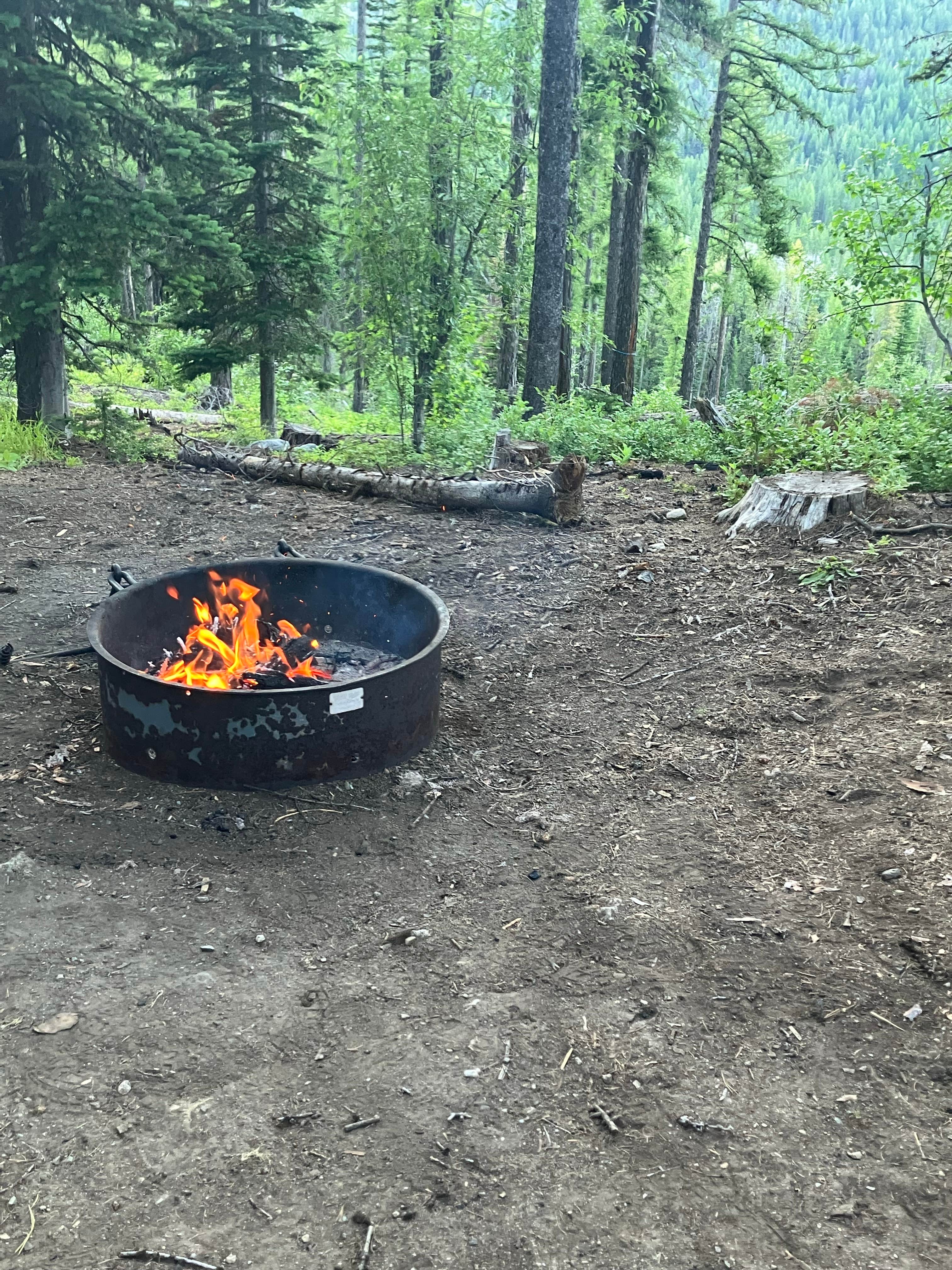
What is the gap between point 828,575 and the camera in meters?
6.44

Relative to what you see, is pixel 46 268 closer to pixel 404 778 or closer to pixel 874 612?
pixel 404 778

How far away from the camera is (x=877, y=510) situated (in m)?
7.23

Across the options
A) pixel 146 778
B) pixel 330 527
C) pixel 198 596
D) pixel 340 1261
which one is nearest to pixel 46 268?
pixel 330 527

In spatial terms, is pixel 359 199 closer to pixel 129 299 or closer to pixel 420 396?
pixel 420 396

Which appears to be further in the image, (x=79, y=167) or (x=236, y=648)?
(x=79, y=167)

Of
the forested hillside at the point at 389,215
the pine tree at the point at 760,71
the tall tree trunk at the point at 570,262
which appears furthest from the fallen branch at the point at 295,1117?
the pine tree at the point at 760,71

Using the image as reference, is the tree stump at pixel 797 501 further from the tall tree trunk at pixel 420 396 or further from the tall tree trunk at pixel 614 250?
the tall tree trunk at pixel 614 250

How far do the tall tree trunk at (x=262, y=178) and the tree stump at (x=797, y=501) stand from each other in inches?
351

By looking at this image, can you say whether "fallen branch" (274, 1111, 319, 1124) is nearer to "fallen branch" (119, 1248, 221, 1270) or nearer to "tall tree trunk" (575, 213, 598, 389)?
"fallen branch" (119, 1248, 221, 1270)

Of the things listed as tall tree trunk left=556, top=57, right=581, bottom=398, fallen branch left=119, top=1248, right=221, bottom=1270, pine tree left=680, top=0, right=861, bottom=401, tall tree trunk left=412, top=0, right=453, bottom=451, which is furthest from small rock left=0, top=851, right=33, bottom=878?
pine tree left=680, top=0, right=861, bottom=401

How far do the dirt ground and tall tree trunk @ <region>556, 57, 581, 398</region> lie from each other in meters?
9.48

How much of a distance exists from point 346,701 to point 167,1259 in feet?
8.00

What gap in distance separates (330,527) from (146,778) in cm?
430

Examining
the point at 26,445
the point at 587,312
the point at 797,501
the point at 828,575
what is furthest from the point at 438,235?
the point at 587,312
